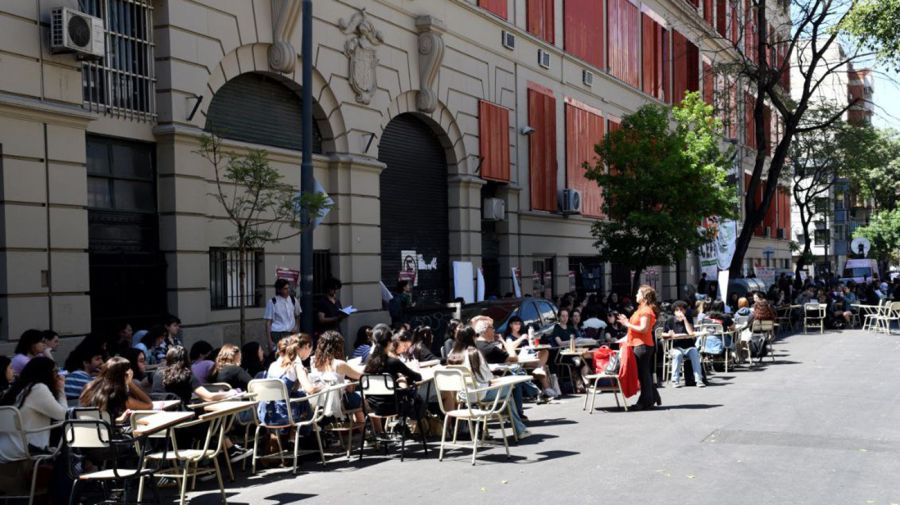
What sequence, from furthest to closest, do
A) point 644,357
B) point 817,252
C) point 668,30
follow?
point 817,252 → point 668,30 → point 644,357

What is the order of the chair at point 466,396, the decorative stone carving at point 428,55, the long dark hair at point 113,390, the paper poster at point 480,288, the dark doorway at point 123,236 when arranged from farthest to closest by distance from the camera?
1. the paper poster at point 480,288
2. the decorative stone carving at point 428,55
3. the dark doorway at point 123,236
4. the chair at point 466,396
5. the long dark hair at point 113,390

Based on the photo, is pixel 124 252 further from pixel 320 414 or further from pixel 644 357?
pixel 644 357

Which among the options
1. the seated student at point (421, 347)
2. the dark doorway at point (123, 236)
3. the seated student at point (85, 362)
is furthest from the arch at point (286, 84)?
the seated student at point (85, 362)

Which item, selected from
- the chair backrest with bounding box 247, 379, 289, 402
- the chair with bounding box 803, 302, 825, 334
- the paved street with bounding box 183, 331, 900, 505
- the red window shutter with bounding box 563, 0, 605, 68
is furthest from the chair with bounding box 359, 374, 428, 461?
the chair with bounding box 803, 302, 825, 334

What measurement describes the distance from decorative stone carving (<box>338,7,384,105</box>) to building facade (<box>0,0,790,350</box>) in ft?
0.16

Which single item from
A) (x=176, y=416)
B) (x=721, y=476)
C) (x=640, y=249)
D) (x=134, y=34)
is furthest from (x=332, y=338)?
(x=640, y=249)

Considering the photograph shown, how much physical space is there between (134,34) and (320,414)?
7531 millimetres

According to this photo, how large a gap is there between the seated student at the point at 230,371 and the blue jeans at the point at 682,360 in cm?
906

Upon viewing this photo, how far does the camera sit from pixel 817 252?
319 ft

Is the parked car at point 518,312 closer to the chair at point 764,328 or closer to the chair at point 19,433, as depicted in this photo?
the chair at point 764,328

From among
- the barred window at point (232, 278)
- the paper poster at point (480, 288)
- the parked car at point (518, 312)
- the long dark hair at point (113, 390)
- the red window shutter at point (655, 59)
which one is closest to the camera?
the long dark hair at point (113, 390)

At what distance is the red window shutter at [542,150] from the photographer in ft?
93.1

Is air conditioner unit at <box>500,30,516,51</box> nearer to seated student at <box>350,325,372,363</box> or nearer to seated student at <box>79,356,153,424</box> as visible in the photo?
seated student at <box>350,325,372,363</box>

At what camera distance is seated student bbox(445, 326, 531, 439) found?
10977mm
